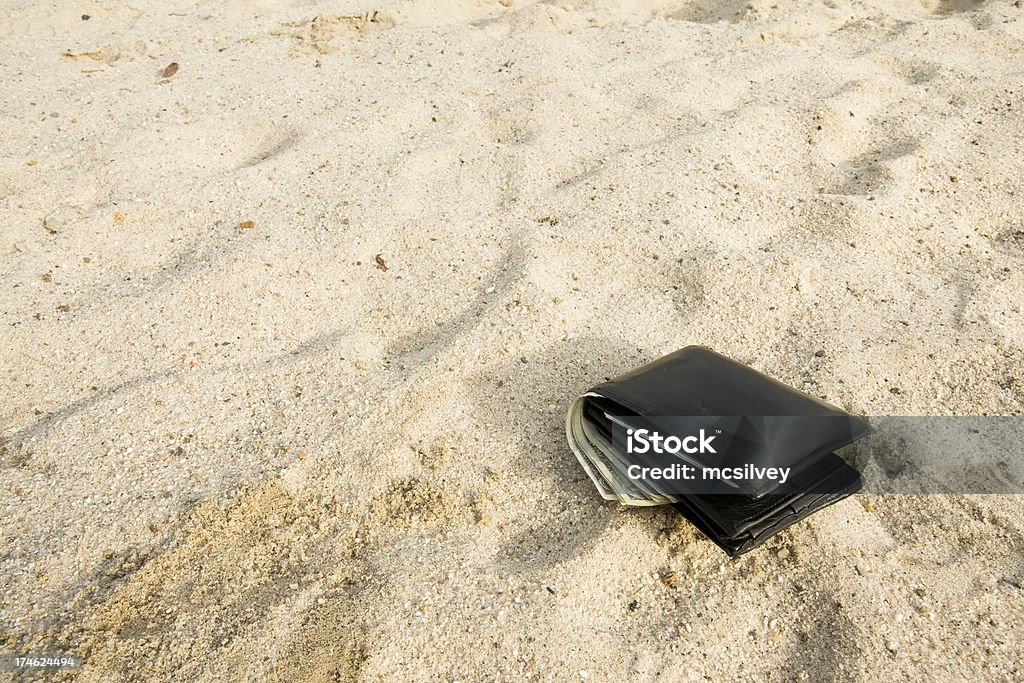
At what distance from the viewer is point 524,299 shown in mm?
1995

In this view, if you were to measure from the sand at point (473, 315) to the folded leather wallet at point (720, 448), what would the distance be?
0.32 feet

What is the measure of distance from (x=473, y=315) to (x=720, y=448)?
2.58 ft

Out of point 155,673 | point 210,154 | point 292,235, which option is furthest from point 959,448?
point 210,154

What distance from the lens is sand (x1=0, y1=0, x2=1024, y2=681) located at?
138 centimetres

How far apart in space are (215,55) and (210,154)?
74 centimetres

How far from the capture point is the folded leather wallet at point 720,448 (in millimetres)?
1367

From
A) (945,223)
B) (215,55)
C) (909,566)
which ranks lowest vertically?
(909,566)

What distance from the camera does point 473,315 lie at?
6.50 feet

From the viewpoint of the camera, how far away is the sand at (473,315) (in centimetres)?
138

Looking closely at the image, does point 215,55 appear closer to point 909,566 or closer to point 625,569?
point 625,569

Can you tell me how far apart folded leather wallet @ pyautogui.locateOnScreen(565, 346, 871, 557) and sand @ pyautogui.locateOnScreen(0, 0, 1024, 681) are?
0.32 ft

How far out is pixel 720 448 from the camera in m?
1.38

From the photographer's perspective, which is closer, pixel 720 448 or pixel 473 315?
pixel 720 448

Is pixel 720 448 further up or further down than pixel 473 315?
further up
